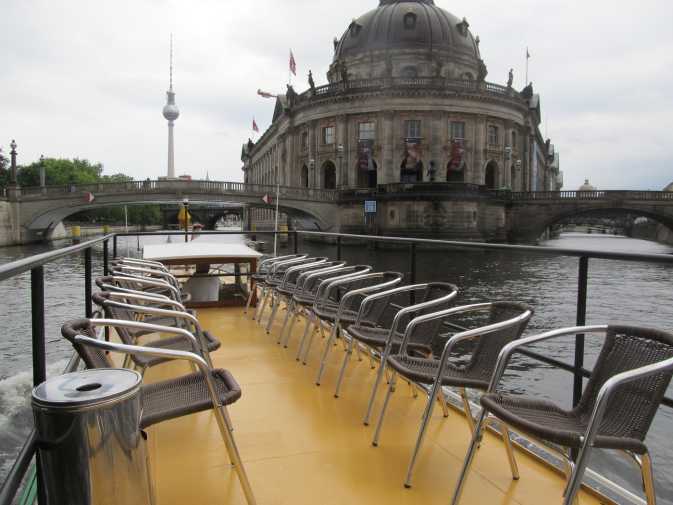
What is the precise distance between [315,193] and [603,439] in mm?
42147

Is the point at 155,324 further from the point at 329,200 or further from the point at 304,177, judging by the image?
the point at 304,177

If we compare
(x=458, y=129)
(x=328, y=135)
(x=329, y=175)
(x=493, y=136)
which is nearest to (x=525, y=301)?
(x=458, y=129)

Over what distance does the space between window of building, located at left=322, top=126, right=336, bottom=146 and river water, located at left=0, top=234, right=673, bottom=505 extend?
60.0 feet

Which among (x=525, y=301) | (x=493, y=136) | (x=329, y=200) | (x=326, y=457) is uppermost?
(x=493, y=136)

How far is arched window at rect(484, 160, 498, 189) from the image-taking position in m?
50.3

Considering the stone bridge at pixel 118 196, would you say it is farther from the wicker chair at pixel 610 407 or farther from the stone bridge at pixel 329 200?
the wicker chair at pixel 610 407

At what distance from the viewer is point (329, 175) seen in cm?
5194

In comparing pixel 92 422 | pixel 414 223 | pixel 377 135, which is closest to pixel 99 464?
pixel 92 422

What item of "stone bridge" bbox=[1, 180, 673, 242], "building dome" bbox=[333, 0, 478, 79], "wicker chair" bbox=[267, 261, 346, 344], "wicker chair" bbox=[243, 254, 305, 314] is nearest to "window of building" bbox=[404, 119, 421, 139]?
"stone bridge" bbox=[1, 180, 673, 242]

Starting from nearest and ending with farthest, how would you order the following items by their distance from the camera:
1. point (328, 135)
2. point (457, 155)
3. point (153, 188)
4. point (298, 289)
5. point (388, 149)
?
point (298, 289) < point (153, 188) < point (388, 149) < point (457, 155) < point (328, 135)

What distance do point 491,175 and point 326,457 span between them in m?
51.8

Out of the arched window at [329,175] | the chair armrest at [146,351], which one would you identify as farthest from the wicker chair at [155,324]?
the arched window at [329,175]

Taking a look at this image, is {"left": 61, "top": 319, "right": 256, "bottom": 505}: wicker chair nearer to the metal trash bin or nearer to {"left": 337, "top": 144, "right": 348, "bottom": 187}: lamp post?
the metal trash bin

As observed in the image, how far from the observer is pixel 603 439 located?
1.88 meters
